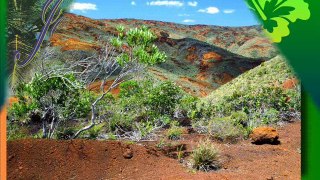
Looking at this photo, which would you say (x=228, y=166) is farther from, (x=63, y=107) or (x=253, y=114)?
(x=253, y=114)

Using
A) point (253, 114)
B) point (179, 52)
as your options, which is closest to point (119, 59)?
point (253, 114)

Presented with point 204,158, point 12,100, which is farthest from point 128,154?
point 12,100

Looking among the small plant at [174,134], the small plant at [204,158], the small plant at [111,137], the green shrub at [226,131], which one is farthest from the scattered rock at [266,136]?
the small plant at [111,137]

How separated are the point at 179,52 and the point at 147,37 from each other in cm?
1928

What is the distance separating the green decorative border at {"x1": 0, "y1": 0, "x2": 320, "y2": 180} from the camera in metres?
3.79

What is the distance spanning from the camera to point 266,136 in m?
7.95

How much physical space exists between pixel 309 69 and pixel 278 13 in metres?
0.51

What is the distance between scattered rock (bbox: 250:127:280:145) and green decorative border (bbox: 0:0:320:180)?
4.05 m

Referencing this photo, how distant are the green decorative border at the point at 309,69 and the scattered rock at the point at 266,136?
160 inches

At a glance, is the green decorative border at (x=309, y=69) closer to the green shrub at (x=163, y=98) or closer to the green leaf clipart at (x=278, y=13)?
the green leaf clipart at (x=278, y=13)

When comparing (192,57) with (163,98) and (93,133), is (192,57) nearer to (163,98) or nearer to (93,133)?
(163,98)

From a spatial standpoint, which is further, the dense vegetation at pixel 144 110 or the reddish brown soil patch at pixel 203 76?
the reddish brown soil patch at pixel 203 76

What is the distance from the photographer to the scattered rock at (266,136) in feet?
25.9

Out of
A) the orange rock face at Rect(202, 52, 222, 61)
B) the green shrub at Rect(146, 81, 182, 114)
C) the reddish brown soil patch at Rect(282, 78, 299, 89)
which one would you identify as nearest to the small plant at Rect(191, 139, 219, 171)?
the green shrub at Rect(146, 81, 182, 114)
